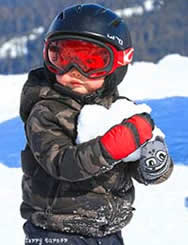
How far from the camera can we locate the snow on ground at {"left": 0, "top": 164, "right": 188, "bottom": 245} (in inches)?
138

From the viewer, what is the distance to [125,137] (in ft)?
Result: 5.93

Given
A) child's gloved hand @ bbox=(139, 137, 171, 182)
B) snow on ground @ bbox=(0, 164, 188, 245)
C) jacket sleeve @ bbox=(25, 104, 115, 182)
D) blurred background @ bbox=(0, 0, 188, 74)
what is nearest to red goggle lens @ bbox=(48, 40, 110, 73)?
jacket sleeve @ bbox=(25, 104, 115, 182)

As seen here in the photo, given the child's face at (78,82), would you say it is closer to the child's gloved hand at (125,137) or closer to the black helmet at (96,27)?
the black helmet at (96,27)

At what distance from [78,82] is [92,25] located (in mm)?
188

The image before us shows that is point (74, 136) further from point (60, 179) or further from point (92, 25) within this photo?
point (92, 25)

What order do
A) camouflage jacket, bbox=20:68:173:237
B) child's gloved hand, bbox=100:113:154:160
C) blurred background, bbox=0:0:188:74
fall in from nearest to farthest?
child's gloved hand, bbox=100:113:154:160 < camouflage jacket, bbox=20:68:173:237 < blurred background, bbox=0:0:188:74

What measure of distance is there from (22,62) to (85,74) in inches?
2583

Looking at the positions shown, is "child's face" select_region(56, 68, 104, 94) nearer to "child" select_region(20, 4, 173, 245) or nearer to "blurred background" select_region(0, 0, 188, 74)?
"child" select_region(20, 4, 173, 245)

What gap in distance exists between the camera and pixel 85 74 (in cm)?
197

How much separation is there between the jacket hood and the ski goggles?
0.20 ft

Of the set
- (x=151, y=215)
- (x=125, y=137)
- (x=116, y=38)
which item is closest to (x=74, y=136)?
(x=125, y=137)

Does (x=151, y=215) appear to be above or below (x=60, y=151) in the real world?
below

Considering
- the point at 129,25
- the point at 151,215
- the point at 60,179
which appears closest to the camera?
the point at 60,179

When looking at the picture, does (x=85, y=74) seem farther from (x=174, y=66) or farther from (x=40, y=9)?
(x=40, y=9)
